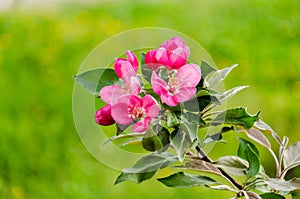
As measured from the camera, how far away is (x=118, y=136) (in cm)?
64

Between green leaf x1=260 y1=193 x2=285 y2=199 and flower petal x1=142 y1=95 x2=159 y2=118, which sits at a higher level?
flower petal x1=142 y1=95 x2=159 y2=118

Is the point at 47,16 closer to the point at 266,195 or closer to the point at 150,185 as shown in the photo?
the point at 150,185

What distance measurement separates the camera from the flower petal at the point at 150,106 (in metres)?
0.57

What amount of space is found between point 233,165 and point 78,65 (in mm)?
1478

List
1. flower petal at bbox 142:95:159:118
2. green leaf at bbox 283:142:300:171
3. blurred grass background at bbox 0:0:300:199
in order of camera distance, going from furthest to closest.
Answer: blurred grass background at bbox 0:0:300:199
green leaf at bbox 283:142:300:171
flower petal at bbox 142:95:159:118

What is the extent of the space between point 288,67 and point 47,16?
1092 millimetres

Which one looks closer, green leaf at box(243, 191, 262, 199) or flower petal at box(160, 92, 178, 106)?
flower petal at box(160, 92, 178, 106)

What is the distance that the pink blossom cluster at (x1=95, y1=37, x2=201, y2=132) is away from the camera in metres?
0.57

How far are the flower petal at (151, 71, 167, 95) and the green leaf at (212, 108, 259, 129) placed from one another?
0.09 m

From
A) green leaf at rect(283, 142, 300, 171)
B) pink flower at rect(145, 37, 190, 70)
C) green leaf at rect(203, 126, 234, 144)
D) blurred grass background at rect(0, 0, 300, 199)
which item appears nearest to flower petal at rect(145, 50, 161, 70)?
pink flower at rect(145, 37, 190, 70)

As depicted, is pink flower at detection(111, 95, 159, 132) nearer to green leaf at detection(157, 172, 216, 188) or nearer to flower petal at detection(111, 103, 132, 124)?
flower petal at detection(111, 103, 132, 124)

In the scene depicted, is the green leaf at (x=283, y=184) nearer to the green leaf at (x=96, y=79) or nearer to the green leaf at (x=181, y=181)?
the green leaf at (x=181, y=181)

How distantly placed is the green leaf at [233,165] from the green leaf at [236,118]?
0.39 ft

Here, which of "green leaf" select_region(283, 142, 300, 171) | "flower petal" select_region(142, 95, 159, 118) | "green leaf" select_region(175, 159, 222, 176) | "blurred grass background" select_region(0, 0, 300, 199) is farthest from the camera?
"blurred grass background" select_region(0, 0, 300, 199)
